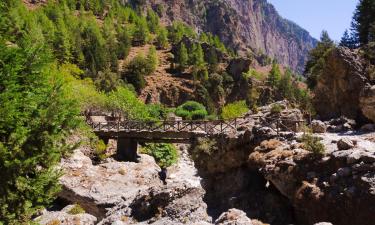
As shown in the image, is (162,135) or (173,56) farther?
(173,56)

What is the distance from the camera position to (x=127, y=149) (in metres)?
42.1

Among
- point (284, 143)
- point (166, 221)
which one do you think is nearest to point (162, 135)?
point (284, 143)

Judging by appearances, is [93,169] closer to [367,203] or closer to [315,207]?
[315,207]

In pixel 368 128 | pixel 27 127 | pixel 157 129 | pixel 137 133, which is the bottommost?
pixel 137 133

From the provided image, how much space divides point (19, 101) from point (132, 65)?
286 feet

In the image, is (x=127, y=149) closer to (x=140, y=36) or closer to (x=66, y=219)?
(x=66, y=219)

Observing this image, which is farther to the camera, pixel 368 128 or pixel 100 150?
pixel 100 150

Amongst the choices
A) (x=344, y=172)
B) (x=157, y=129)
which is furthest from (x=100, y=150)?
(x=344, y=172)

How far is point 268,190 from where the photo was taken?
20391 mm

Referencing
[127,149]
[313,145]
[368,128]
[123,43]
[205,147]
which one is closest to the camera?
[313,145]

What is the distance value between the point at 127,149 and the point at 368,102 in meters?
22.8

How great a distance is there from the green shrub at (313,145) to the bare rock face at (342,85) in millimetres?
16062

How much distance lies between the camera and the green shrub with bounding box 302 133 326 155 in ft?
60.7

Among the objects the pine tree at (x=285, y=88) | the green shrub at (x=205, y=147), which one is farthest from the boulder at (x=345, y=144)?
the pine tree at (x=285, y=88)
